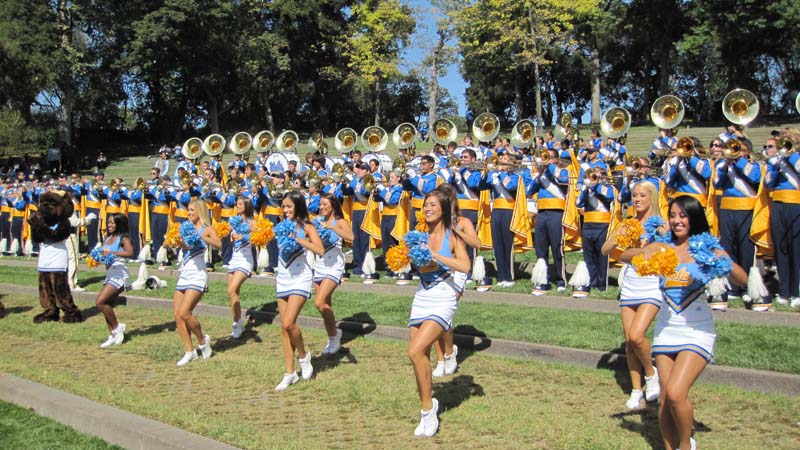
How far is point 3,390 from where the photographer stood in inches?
312

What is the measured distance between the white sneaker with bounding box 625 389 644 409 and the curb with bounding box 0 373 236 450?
11.4ft

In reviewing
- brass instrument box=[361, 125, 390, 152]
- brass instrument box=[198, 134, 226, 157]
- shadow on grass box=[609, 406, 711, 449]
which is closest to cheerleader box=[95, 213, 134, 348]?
shadow on grass box=[609, 406, 711, 449]

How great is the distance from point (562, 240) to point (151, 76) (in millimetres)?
44247

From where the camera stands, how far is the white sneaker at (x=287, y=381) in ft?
25.5

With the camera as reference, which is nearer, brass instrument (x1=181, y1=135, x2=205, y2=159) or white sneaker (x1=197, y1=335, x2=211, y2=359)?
white sneaker (x1=197, y1=335, x2=211, y2=359)

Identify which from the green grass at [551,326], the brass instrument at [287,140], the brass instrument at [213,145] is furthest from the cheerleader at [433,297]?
the brass instrument at [213,145]

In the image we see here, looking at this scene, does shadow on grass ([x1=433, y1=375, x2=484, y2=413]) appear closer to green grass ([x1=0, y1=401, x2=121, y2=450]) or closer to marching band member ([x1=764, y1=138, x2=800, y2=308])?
green grass ([x1=0, y1=401, x2=121, y2=450])

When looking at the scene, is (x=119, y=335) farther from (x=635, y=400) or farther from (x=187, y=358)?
(x=635, y=400)

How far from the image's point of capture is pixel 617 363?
762cm

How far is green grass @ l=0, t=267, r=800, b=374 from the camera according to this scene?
735 cm

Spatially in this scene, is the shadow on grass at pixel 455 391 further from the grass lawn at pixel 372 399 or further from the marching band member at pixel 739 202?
the marching band member at pixel 739 202

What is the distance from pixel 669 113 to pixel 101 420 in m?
9.94

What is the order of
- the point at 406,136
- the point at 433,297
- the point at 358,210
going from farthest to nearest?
the point at 406,136, the point at 358,210, the point at 433,297

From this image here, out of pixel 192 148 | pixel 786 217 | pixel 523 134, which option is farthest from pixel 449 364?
pixel 192 148
